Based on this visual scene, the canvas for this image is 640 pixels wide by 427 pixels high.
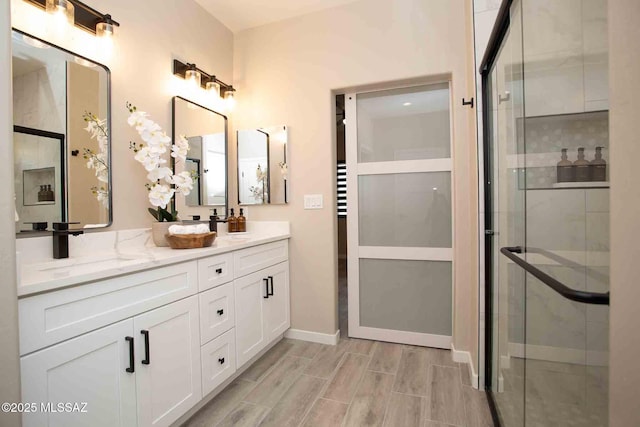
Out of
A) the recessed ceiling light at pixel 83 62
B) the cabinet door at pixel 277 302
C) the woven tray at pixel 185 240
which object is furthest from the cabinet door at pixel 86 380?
the recessed ceiling light at pixel 83 62

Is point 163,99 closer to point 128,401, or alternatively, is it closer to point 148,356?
point 148,356

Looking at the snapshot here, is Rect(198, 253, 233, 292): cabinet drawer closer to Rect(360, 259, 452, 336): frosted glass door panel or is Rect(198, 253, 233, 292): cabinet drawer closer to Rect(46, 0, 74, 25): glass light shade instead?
Rect(360, 259, 452, 336): frosted glass door panel

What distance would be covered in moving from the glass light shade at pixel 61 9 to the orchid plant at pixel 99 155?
45 cm

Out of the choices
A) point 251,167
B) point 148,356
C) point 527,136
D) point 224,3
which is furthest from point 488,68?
point 148,356

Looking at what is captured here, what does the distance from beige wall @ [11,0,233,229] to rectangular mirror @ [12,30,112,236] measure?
6 centimetres

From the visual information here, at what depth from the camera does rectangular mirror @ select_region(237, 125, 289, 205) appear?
2531 mm

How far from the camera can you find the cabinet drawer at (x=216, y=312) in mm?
1565

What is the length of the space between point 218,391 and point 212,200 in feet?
4.63

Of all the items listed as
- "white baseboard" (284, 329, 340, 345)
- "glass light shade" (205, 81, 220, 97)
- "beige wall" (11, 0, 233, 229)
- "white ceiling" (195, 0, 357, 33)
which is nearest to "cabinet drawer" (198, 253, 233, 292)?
"beige wall" (11, 0, 233, 229)

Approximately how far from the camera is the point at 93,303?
3.48ft

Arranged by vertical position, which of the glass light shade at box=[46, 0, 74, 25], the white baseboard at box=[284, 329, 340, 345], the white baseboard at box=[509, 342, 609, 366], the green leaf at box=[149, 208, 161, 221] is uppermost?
the glass light shade at box=[46, 0, 74, 25]

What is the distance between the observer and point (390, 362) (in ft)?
6.95

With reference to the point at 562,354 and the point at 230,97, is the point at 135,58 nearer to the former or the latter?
the point at 230,97

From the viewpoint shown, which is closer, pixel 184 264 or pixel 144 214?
pixel 184 264
